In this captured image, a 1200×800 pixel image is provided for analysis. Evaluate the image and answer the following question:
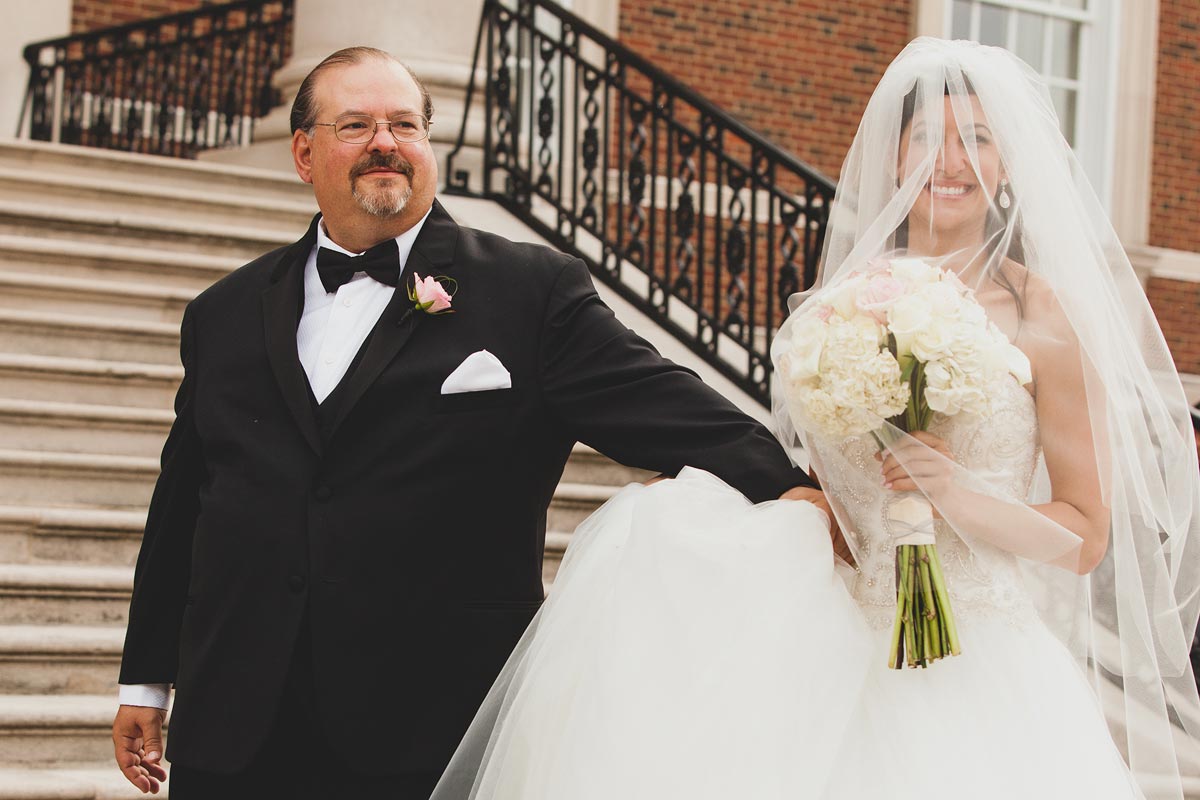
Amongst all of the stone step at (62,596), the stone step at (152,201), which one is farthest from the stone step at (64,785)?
the stone step at (152,201)

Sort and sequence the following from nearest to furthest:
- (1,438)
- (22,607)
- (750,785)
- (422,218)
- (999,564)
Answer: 1. (750,785)
2. (999,564)
3. (422,218)
4. (22,607)
5. (1,438)

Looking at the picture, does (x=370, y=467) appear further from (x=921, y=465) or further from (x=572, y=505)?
(x=572, y=505)

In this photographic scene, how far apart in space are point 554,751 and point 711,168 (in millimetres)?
8965

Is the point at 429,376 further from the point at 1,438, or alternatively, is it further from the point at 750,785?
the point at 1,438

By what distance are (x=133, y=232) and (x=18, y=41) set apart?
10.9ft

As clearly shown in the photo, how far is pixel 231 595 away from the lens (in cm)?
263

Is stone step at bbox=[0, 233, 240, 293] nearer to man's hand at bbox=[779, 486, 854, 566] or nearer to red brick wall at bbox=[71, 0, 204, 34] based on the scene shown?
red brick wall at bbox=[71, 0, 204, 34]

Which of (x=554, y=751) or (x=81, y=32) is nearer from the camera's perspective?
(x=554, y=751)

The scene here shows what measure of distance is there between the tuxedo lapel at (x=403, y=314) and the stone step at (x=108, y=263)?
4112mm

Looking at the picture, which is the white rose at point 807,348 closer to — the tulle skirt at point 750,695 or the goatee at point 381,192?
the tulle skirt at point 750,695

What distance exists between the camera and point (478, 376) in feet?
8.71

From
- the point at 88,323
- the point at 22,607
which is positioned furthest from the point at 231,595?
the point at 88,323

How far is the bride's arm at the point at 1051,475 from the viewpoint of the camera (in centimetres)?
243

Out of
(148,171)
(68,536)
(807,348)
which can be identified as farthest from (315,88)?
(148,171)
